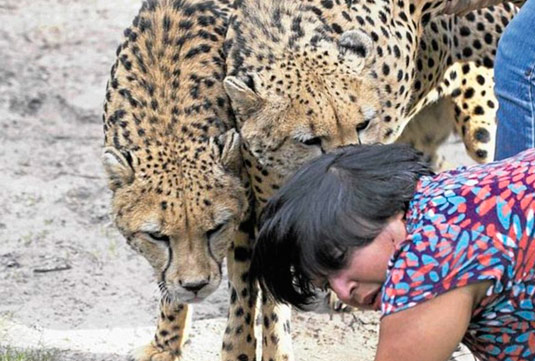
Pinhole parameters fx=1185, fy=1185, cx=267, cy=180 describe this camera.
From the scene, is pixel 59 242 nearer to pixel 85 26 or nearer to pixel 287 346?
pixel 287 346

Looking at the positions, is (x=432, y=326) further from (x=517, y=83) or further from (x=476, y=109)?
(x=476, y=109)

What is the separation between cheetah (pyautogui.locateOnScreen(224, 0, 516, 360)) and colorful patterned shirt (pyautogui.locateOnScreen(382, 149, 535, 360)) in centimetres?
154

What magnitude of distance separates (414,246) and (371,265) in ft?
0.43

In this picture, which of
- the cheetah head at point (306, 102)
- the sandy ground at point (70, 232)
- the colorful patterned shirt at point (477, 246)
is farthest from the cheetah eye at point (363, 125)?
the colorful patterned shirt at point (477, 246)

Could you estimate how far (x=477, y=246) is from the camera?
8.55 ft

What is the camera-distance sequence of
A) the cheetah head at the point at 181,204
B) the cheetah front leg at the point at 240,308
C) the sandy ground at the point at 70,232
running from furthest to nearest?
the sandy ground at the point at 70,232 < the cheetah front leg at the point at 240,308 < the cheetah head at the point at 181,204

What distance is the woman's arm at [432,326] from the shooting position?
2.61 m

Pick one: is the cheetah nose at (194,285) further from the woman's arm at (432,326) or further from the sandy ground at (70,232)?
the woman's arm at (432,326)

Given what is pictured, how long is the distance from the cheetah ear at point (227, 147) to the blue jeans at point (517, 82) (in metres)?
0.97

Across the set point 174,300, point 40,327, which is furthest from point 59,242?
point 174,300

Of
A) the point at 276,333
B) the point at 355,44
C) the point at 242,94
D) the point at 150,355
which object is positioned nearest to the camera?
the point at 242,94

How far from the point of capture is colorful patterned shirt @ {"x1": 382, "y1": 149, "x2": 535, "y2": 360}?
261 centimetres

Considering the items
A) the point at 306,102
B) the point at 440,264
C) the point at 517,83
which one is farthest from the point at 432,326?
the point at 306,102

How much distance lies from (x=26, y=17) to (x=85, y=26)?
47cm
